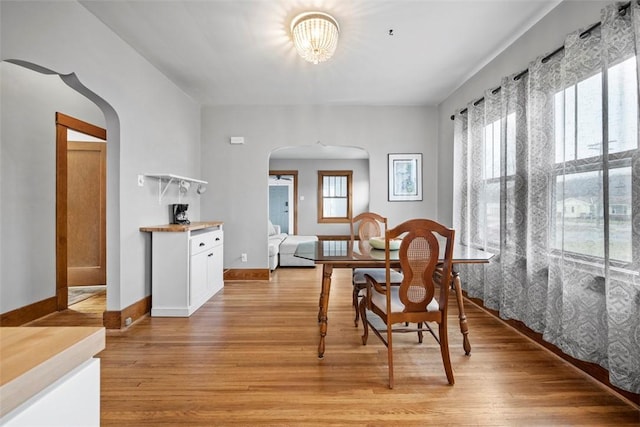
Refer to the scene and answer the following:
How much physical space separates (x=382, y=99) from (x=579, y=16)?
7.96 feet

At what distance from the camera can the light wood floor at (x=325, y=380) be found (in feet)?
5.35

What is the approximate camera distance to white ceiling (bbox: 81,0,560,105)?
2.34 meters

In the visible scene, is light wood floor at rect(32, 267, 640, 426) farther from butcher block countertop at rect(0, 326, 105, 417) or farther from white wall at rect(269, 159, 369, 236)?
white wall at rect(269, 159, 369, 236)

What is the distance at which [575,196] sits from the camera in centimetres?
204

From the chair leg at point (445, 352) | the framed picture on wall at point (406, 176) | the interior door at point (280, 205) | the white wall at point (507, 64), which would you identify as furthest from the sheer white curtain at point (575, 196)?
the interior door at point (280, 205)

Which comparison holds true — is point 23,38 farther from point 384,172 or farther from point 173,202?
point 384,172

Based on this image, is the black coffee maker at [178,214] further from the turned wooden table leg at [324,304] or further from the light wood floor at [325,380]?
the turned wooden table leg at [324,304]

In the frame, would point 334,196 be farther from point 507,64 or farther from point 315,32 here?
point 315,32

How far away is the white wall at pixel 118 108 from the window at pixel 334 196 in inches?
203

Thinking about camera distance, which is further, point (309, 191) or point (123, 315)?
point (309, 191)

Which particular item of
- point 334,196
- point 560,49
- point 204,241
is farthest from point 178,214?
point 334,196

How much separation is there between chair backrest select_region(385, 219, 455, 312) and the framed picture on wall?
288 cm

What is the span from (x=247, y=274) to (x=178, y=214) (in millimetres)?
1447

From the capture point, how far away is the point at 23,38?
1924 mm
